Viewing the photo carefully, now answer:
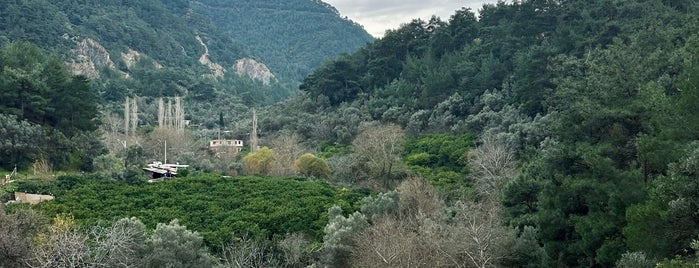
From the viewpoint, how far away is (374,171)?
1407 inches

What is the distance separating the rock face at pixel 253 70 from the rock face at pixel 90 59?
1564 inches

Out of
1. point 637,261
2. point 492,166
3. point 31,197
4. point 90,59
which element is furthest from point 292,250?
point 90,59

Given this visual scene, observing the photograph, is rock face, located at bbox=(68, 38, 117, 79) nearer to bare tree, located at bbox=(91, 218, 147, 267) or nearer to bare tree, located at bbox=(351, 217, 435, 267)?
bare tree, located at bbox=(91, 218, 147, 267)

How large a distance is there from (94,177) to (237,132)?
27587mm

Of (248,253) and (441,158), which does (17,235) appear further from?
(441,158)

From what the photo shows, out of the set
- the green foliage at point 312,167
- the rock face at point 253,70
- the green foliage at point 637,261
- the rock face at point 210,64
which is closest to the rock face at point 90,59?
the rock face at point 210,64

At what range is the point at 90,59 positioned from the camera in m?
86.2

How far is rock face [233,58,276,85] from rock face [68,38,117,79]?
39.7 meters

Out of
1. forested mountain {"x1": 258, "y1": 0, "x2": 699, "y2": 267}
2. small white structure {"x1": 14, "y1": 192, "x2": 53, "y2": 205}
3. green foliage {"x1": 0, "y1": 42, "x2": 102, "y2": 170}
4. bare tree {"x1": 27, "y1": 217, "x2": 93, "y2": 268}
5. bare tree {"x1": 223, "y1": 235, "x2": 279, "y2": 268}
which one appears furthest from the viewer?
green foliage {"x1": 0, "y1": 42, "x2": 102, "y2": 170}

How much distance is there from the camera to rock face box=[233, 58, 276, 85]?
432ft

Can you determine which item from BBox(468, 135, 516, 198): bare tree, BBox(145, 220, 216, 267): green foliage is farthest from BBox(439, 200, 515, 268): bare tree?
BBox(468, 135, 516, 198): bare tree

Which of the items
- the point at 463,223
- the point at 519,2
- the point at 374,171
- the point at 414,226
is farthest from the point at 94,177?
the point at 519,2

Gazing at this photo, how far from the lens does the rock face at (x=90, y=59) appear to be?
81062 mm

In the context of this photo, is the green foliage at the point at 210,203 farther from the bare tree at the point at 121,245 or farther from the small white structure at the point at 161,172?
the bare tree at the point at 121,245
